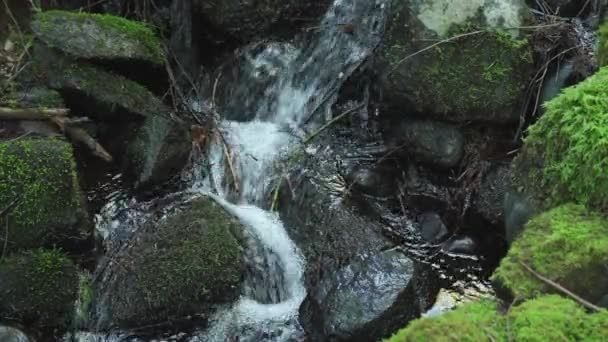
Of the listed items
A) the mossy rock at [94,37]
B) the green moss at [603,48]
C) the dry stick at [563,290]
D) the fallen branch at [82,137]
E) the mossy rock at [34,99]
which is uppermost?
the green moss at [603,48]

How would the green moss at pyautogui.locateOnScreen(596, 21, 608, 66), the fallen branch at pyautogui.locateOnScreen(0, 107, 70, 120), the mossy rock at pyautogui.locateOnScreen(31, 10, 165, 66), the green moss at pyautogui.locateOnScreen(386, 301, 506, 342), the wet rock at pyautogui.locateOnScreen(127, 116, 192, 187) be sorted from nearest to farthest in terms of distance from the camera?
the green moss at pyautogui.locateOnScreen(386, 301, 506, 342) < the green moss at pyautogui.locateOnScreen(596, 21, 608, 66) < the fallen branch at pyautogui.locateOnScreen(0, 107, 70, 120) < the wet rock at pyautogui.locateOnScreen(127, 116, 192, 187) < the mossy rock at pyautogui.locateOnScreen(31, 10, 165, 66)

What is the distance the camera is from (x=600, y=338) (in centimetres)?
214

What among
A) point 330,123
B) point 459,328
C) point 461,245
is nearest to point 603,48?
point 461,245

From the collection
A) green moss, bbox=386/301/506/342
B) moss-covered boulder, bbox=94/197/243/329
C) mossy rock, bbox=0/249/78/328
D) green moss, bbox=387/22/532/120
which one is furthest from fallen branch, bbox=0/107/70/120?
green moss, bbox=386/301/506/342

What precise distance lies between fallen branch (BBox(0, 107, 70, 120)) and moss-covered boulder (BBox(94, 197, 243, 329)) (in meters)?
1.24

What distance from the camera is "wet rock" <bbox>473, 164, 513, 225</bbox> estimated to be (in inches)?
174

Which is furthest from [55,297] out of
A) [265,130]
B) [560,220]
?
[560,220]

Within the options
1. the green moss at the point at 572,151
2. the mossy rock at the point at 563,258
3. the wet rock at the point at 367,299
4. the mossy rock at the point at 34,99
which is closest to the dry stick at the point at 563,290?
the mossy rock at the point at 563,258

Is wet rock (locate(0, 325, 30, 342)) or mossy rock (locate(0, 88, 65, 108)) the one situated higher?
mossy rock (locate(0, 88, 65, 108))

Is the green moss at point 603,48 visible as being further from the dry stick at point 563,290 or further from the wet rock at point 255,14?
the wet rock at point 255,14

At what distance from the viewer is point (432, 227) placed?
4.52m

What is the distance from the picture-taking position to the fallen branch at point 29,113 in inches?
182

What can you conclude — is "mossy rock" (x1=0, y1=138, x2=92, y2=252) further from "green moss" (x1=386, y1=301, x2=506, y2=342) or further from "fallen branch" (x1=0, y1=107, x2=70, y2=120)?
"green moss" (x1=386, y1=301, x2=506, y2=342)

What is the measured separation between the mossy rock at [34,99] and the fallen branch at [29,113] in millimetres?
71
